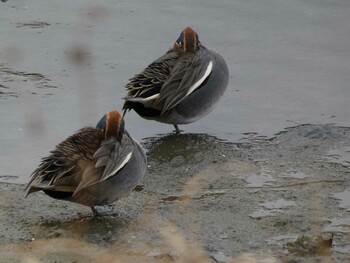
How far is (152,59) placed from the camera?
9.42m

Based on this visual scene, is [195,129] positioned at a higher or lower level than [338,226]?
lower

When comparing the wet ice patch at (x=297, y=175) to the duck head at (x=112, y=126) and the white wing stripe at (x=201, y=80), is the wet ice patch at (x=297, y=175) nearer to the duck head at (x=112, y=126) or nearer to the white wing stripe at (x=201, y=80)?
the white wing stripe at (x=201, y=80)

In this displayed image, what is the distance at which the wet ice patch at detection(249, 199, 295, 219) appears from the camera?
640 centimetres

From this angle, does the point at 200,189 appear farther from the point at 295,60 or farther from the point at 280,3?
the point at 280,3

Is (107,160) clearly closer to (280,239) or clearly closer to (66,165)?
(66,165)

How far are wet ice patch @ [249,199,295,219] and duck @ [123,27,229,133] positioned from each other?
5.24 feet

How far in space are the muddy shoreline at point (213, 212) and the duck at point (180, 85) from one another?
0.29 m

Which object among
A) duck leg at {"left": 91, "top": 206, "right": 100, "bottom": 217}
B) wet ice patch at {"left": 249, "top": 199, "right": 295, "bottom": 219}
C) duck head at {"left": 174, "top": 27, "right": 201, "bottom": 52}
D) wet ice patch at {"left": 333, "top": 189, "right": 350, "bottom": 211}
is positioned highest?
duck head at {"left": 174, "top": 27, "right": 201, "bottom": 52}

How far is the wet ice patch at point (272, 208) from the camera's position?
640cm

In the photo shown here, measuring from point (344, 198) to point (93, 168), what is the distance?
175cm

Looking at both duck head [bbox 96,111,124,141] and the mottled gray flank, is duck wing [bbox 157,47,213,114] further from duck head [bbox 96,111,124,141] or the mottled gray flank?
duck head [bbox 96,111,124,141]

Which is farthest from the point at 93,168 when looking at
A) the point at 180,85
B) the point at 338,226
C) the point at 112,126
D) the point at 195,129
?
the point at 195,129

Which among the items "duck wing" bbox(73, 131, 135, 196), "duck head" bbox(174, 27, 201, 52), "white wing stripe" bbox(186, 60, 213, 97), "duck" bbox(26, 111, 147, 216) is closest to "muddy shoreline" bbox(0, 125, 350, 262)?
"duck" bbox(26, 111, 147, 216)

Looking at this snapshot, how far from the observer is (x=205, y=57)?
27.0 feet
